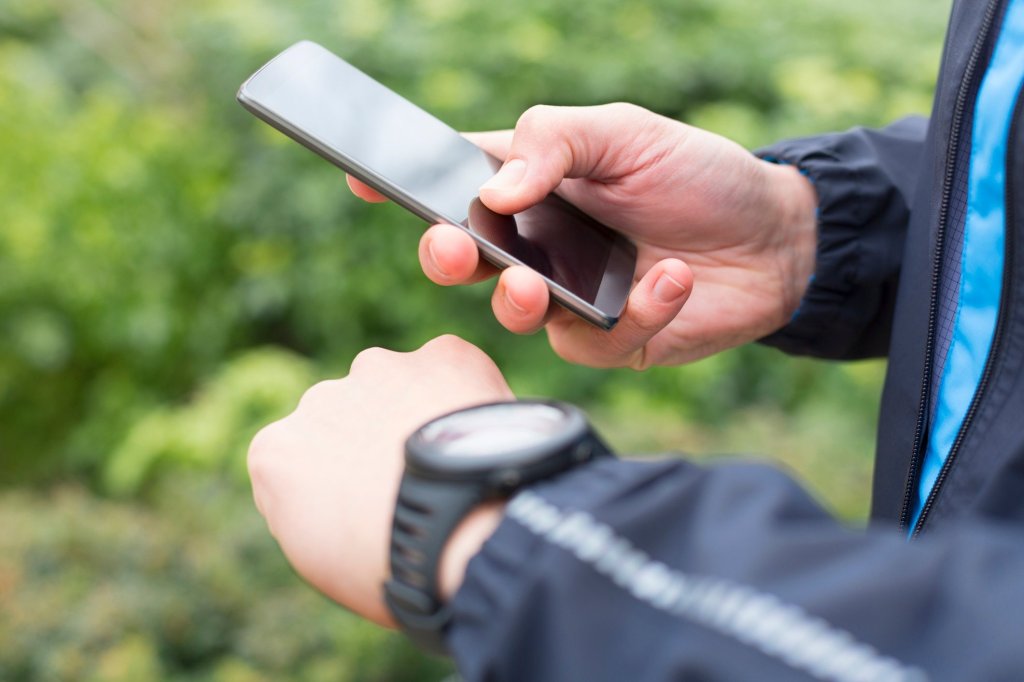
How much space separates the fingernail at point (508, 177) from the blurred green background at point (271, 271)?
1.29m

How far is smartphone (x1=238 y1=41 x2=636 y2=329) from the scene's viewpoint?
1143mm

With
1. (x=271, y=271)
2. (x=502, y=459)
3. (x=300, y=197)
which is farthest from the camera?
(x=271, y=271)

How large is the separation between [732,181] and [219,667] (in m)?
1.49

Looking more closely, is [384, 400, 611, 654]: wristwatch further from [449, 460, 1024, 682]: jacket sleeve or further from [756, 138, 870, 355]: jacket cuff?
[756, 138, 870, 355]: jacket cuff

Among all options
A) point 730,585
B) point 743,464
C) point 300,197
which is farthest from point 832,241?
point 300,197

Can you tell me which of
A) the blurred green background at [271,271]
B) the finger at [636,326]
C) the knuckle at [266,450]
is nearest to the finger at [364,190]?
the finger at [636,326]

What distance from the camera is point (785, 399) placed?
9.35ft

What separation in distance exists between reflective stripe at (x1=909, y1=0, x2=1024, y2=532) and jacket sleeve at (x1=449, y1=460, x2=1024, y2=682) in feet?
1.04

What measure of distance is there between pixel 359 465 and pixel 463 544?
0.13 m

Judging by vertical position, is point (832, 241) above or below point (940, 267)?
below

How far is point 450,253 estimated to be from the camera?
43.7 inches

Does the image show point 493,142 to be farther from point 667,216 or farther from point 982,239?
point 982,239

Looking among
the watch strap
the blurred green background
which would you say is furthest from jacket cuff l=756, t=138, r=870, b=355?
the blurred green background

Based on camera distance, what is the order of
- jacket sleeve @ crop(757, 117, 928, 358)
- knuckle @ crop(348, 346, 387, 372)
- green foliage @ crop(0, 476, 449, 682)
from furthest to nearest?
green foliage @ crop(0, 476, 449, 682)
jacket sleeve @ crop(757, 117, 928, 358)
knuckle @ crop(348, 346, 387, 372)
